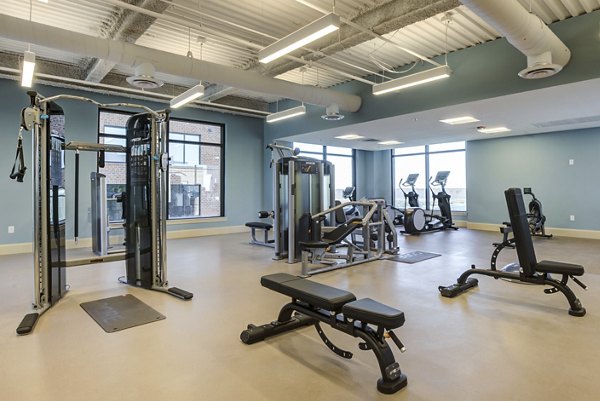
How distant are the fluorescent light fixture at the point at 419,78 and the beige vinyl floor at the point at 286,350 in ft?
9.24

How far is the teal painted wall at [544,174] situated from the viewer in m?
8.30

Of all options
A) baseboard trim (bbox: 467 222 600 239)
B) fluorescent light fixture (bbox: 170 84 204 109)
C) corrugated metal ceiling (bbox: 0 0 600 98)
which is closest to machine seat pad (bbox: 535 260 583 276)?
corrugated metal ceiling (bbox: 0 0 600 98)

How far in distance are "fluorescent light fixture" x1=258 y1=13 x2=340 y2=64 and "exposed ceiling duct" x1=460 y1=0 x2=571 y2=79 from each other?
3.82ft

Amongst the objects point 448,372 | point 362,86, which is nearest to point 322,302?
point 448,372

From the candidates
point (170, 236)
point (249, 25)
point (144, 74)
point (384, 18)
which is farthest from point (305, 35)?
point (170, 236)

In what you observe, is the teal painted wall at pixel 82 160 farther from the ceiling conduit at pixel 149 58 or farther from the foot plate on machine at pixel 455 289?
the foot plate on machine at pixel 455 289

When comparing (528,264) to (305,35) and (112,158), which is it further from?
(112,158)

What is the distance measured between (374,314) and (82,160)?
738 cm

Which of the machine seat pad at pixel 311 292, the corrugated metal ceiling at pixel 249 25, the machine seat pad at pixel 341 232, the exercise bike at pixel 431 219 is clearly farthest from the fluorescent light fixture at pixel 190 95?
the exercise bike at pixel 431 219

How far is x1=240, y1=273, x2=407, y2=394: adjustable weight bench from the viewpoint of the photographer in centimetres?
200

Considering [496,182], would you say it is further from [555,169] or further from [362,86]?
[362,86]

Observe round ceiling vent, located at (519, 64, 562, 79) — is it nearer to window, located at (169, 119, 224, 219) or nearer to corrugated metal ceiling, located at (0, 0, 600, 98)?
corrugated metal ceiling, located at (0, 0, 600, 98)

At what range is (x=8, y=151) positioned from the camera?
21.1ft

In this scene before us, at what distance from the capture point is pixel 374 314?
2014 millimetres
